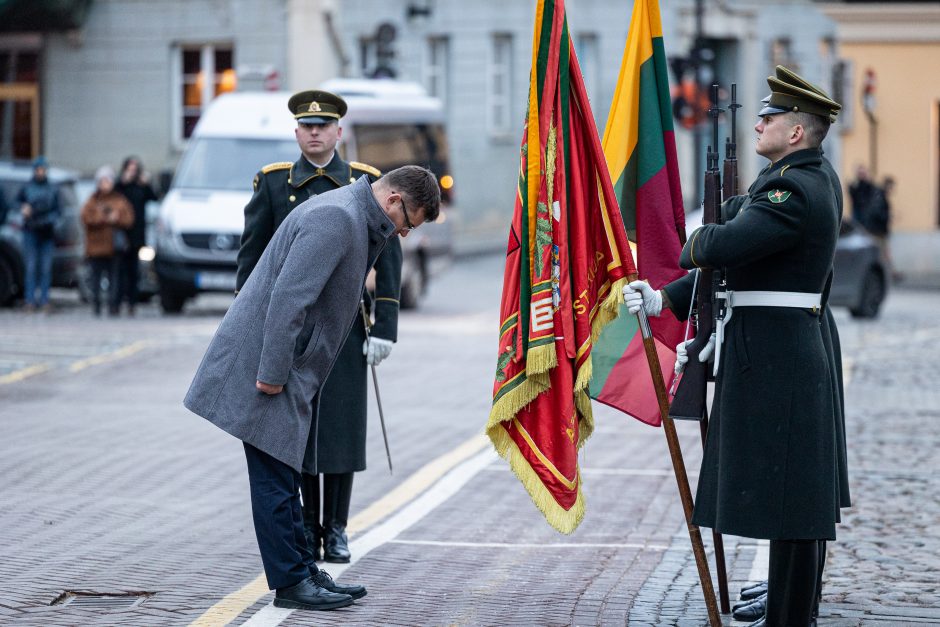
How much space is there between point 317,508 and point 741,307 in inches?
92.4

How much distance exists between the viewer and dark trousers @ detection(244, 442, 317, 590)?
626cm

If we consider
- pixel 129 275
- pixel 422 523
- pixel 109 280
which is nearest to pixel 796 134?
pixel 422 523

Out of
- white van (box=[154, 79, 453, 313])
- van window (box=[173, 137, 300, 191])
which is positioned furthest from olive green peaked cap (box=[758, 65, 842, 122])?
van window (box=[173, 137, 300, 191])

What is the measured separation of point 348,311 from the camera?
6223 millimetres

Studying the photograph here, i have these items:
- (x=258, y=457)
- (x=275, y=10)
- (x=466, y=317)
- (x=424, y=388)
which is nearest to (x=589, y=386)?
(x=258, y=457)

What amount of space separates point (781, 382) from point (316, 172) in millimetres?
2502

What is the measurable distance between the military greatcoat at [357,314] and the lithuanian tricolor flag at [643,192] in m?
1.23

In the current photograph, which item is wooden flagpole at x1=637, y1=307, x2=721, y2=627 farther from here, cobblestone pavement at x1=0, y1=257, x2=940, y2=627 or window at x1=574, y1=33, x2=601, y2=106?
window at x1=574, y1=33, x2=601, y2=106

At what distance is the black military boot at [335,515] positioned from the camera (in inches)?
284

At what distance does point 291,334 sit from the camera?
6.04 metres

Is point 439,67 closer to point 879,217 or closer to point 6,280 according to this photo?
point 879,217

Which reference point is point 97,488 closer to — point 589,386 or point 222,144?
point 589,386

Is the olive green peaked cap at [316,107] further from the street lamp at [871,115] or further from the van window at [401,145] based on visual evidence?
the street lamp at [871,115]

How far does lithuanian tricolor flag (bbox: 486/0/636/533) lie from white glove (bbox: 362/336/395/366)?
1.24 meters
